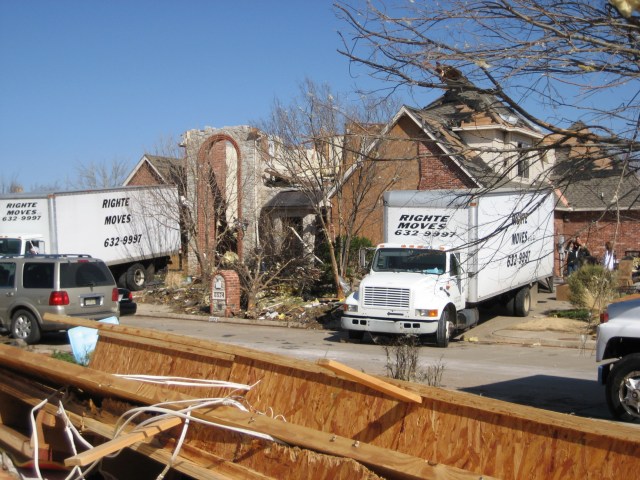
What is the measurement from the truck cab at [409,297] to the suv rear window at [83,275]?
17.7 ft

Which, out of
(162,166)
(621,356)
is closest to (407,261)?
(621,356)

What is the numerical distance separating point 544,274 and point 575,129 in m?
16.7

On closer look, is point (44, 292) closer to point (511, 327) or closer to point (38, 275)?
point (38, 275)

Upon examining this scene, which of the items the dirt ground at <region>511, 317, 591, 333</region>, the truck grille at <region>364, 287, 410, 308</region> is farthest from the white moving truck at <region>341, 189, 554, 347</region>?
the dirt ground at <region>511, 317, 591, 333</region>

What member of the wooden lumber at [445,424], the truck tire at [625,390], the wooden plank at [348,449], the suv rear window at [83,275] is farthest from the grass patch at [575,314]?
the wooden plank at [348,449]

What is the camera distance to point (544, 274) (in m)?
22.2

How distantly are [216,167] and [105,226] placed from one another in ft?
15.1

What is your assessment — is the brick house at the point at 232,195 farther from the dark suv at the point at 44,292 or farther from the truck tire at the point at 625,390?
the truck tire at the point at 625,390

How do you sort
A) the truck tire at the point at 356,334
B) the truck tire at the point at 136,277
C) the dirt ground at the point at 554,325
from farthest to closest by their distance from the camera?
1. the truck tire at the point at 136,277
2. the dirt ground at the point at 554,325
3. the truck tire at the point at 356,334

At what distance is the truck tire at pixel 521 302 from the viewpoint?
20156mm

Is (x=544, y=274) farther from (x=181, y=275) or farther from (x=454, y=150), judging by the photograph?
(x=454, y=150)

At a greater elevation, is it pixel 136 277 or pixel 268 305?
pixel 136 277

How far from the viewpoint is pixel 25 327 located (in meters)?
15.9

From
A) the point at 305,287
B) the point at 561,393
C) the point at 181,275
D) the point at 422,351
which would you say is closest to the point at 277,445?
the point at 561,393
